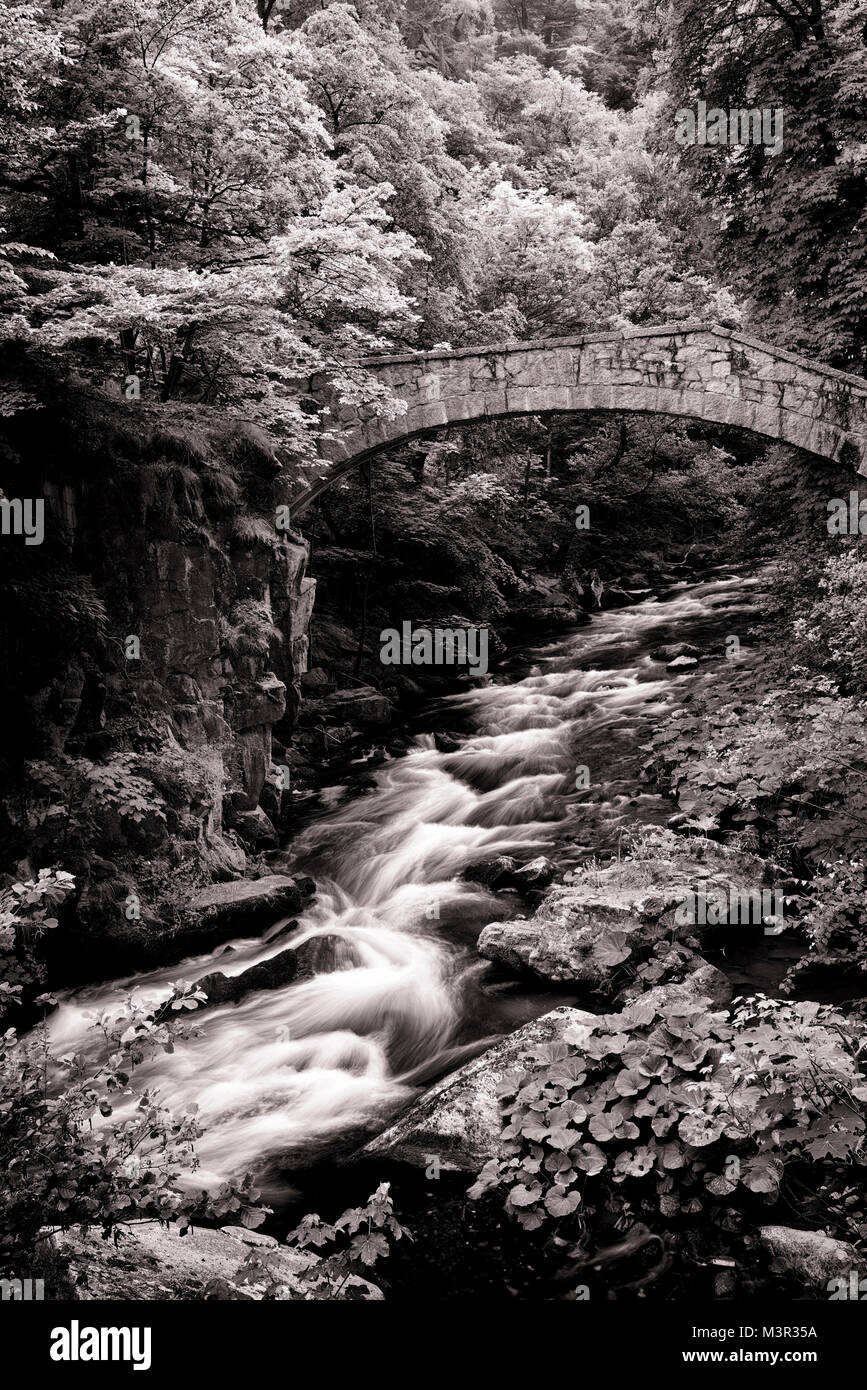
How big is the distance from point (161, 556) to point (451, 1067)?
4592mm

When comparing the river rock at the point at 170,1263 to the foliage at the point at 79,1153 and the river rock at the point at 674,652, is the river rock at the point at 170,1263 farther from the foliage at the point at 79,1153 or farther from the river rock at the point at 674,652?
the river rock at the point at 674,652

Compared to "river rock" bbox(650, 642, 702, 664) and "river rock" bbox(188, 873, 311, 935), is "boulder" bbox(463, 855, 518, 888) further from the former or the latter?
"river rock" bbox(650, 642, 702, 664)

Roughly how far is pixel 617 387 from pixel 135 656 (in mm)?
6072

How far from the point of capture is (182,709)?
723 cm

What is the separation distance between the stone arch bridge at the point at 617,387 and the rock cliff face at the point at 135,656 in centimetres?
198

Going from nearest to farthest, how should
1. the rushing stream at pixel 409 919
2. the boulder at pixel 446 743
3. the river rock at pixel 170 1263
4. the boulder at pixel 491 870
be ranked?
the river rock at pixel 170 1263
the rushing stream at pixel 409 919
the boulder at pixel 491 870
the boulder at pixel 446 743

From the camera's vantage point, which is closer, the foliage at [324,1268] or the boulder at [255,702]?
the foliage at [324,1268]

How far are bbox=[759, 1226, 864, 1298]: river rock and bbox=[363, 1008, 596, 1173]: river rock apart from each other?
116 cm

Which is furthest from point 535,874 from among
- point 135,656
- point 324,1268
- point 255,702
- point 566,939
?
point 324,1268

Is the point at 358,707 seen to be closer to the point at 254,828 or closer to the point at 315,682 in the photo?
the point at 315,682

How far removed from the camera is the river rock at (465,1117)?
387cm

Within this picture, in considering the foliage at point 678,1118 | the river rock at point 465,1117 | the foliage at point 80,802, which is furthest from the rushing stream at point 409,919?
the foliage at point 678,1118

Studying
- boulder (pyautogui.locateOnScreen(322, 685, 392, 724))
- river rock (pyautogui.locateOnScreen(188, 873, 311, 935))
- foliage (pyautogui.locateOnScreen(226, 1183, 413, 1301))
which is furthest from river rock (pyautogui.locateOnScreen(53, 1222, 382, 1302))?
boulder (pyautogui.locateOnScreen(322, 685, 392, 724))

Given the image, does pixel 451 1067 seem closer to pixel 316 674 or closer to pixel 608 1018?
pixel 608 1018
